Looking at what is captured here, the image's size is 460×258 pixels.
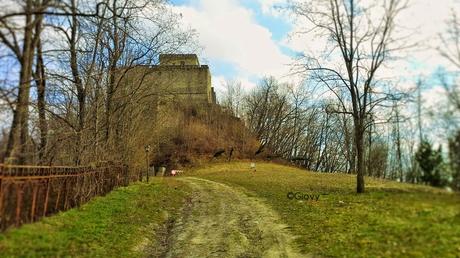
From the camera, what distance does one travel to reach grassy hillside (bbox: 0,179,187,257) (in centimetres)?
997

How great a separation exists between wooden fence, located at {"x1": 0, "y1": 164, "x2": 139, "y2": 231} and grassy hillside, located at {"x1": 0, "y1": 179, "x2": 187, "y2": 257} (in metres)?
0.32

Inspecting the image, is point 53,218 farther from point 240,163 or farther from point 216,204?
point 240,163

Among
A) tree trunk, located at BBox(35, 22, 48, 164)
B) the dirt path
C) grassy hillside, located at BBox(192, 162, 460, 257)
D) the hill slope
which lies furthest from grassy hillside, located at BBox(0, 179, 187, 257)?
grassy hillside, located at BBox(192, 162, 460, 257)

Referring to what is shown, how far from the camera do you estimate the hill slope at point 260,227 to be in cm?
694

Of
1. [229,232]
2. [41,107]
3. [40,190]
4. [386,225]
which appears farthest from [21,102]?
[386,225]

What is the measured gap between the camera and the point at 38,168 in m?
12.4

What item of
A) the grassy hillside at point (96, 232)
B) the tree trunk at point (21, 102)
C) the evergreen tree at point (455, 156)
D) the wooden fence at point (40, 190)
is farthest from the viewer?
the tree trunk at point (21, 102)

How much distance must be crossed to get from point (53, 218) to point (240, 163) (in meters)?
53.9

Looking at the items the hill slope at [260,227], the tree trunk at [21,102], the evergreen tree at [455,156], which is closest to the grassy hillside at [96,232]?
the hill slope at [260,227]

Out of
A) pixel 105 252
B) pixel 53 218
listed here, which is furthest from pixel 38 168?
pixel 105 252

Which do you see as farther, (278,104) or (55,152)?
(278,104)

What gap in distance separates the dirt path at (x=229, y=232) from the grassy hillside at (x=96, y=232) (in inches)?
32.2

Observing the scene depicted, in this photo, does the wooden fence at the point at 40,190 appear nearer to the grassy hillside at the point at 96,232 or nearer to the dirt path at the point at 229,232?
the grassy hillside at the point at 96,232

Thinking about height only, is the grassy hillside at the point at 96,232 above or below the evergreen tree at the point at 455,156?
below
